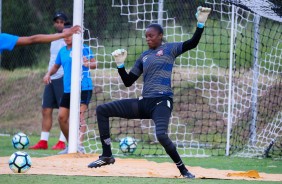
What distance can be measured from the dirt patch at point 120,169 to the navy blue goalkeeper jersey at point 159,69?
1097 mm

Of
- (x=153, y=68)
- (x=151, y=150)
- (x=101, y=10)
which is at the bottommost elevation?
(x=151, y=150)

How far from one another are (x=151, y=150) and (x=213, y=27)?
315 cm

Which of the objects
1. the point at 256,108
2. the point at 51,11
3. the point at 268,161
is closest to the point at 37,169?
the point at 268,161

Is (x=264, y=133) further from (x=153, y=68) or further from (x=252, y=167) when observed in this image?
(x=153, y=68)

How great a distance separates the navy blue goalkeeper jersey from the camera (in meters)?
10.4

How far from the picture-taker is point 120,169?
11.2 metres

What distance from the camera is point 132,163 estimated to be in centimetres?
1216

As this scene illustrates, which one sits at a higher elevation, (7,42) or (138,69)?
(7,42)

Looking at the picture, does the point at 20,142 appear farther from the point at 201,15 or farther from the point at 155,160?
the point at 201,15

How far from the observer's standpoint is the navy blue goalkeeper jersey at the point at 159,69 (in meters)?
10.4

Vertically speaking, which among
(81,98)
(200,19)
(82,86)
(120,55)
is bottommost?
(81,98)

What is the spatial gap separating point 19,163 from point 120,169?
5.60ft

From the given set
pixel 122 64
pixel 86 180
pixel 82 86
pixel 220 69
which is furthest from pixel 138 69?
pixel 220 69

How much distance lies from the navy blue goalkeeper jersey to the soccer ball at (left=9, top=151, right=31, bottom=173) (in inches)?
69.6
